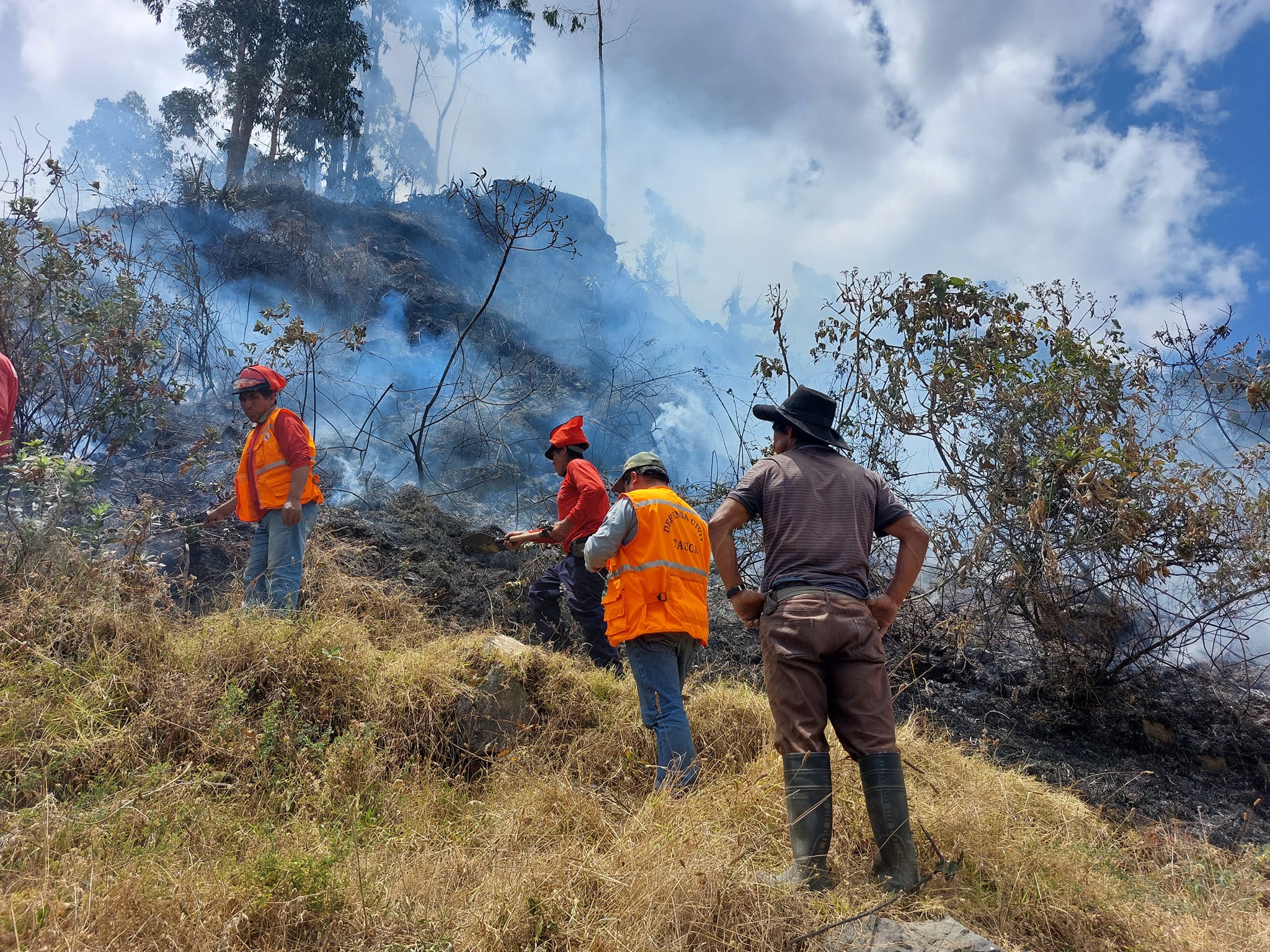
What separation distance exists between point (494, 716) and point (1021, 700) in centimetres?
478

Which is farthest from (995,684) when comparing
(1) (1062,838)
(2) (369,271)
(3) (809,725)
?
(2) (369,271)

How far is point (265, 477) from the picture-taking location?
505 centimetres

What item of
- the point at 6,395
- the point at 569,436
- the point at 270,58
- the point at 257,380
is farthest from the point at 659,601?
the point at 270,58

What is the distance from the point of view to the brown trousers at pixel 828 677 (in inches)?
113

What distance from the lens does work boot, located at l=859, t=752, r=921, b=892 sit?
2740mm

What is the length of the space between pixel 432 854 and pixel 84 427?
5694mm

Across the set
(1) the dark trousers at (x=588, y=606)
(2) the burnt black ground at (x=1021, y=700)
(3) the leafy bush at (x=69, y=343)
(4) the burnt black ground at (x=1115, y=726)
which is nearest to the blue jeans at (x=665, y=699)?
(1) the dark trousers at (x=588, y=606)

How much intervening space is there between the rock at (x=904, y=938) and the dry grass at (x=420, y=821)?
11 centimetres

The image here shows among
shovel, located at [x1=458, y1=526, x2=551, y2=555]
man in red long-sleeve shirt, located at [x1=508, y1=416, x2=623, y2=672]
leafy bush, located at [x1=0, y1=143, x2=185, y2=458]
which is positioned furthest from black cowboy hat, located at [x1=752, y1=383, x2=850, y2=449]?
leafy bush, located at [x1=0, y1=143, x2=185, y2=458]

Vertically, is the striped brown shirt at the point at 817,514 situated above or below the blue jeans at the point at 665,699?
above

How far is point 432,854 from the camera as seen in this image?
116 inches

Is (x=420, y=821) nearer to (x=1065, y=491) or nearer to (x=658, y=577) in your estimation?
(x=658, y=577)

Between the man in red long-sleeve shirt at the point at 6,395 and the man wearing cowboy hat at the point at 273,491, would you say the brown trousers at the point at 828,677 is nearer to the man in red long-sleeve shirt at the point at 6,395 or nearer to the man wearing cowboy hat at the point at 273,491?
the man wearing cowboy hat at the point at 273,491

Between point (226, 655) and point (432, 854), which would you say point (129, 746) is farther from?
point (432, 854)
